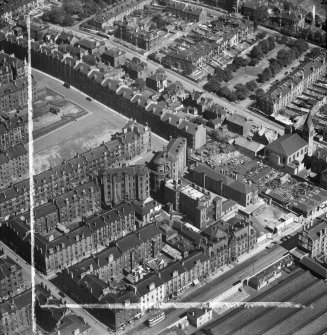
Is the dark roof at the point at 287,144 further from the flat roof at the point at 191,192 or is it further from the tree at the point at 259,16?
the tree at the point at 259,16

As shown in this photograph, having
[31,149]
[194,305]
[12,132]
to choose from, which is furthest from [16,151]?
[194,305]

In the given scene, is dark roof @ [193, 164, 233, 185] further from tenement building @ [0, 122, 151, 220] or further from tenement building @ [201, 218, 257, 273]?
tenement building @ [0, 122, 151, 220]

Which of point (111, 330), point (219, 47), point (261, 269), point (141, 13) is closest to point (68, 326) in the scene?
point (111, 330)

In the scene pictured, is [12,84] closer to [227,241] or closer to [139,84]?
[139,84]

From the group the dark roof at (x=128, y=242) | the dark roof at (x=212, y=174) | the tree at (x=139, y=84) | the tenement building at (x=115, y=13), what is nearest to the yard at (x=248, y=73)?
the tree at (x=139, y=84)

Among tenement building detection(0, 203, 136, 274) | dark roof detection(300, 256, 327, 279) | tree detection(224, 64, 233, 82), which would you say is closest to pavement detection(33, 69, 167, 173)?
tenement building detection(0, 203, 136, 274)

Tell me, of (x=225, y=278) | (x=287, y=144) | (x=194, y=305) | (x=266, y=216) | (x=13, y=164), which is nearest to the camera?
(x=194, y=305)
